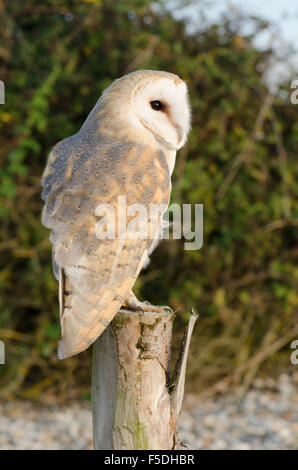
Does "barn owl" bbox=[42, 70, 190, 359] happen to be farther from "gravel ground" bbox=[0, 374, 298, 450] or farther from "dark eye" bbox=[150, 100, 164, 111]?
"gravel ground" bbox=[0, 374, 298, 450]

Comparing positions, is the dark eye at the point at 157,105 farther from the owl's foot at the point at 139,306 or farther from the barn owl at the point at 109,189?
the owl's foot at the point at 139,306

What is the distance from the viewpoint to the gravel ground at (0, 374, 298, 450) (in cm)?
377

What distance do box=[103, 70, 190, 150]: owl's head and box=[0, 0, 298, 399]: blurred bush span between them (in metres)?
1.72

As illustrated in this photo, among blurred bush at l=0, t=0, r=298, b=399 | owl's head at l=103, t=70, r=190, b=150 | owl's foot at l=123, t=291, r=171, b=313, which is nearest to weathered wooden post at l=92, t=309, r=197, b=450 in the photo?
owl's foot at l=123, t=291, r=171, b=313

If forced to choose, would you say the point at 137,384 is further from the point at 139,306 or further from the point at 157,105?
the point at 157,105

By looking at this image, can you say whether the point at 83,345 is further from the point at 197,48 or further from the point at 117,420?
the point at 197,48

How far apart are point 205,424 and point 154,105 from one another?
2.87m

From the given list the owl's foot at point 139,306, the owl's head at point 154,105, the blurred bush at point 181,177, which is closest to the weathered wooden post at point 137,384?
the owl's foot at point 139,306

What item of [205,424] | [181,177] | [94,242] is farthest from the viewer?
[205,424]

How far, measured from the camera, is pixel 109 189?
1888 millimetres

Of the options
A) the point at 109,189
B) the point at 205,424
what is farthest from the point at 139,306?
the point at 205,424

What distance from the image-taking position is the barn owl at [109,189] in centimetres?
186

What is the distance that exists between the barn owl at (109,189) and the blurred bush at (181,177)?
1.71 m

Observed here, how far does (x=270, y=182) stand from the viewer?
14.1 ft
